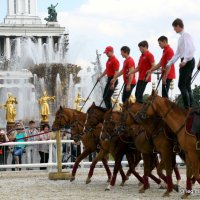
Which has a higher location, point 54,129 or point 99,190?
point 54,129

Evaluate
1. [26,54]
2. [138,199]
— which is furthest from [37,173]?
[26,54]

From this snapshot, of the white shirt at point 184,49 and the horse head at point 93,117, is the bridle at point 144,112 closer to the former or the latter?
the white shirt at point 184,49

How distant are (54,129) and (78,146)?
15.3 feet

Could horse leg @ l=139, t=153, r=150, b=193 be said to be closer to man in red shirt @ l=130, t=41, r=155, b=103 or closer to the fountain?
man in red shirt @ l=130, t=41, r=155, b=103

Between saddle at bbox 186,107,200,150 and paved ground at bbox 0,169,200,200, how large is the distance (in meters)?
1.35

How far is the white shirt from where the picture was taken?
46.4 ft

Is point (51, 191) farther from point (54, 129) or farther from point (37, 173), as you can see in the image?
point (37, 173)

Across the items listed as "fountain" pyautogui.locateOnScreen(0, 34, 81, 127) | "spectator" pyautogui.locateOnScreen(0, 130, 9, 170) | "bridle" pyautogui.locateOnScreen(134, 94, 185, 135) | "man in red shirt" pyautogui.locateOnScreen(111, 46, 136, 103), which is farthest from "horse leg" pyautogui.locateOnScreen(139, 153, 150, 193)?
"fountain" pyautogui.locateOnScreen(0, 34, 81, 127)

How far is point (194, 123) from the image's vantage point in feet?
43.5

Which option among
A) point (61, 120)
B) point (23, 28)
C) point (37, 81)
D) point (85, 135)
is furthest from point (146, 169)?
point (23, 28)

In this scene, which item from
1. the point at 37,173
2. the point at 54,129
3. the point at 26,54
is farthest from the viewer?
the point at 26,54

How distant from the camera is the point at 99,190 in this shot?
16016mm

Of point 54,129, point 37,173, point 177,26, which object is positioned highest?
point 177,26

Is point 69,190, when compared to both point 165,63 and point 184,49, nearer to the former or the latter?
point 165,63
